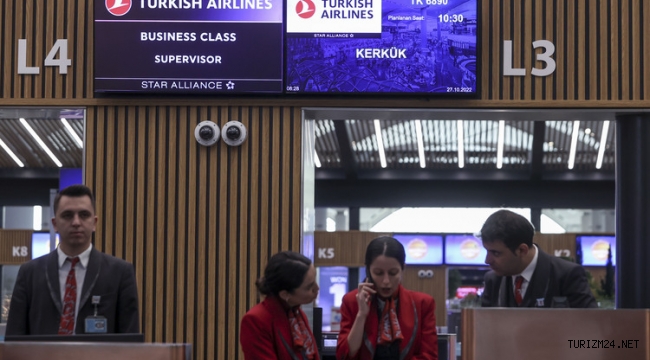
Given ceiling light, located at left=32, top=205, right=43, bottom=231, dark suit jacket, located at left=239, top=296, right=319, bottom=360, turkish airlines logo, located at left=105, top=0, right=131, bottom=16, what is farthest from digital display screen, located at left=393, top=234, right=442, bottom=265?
dark suit jacket, located at left=239, top=296, right=319, bottom=360

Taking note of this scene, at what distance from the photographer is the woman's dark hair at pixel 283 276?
3.31 m

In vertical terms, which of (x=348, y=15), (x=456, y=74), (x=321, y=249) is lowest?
(x=321, y=249)

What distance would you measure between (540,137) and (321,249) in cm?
335

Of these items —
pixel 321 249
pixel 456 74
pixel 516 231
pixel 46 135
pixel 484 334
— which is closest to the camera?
pixel 484 334

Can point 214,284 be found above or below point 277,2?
below

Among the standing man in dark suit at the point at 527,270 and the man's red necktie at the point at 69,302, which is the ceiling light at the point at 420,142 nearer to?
the standing man in dark suit at the point at 527,270

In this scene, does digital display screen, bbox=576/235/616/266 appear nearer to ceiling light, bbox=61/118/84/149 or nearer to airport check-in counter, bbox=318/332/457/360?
ceiling light, bbox=61/118/84/149

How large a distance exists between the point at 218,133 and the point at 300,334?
111 inches

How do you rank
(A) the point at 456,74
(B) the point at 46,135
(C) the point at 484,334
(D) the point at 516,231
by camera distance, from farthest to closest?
(B) the point at 46,135 → (A) the point at 456,74 → (D) the point at 516,231 → (C) the point at 484,334

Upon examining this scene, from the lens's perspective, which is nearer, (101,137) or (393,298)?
(393,298)

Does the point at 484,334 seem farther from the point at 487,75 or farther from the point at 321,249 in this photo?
the point at 321,249

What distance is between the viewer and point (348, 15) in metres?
5.75

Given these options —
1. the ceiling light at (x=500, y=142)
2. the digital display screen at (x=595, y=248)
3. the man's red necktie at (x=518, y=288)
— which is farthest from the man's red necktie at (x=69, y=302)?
the digital display screen at (x=595, y=248)

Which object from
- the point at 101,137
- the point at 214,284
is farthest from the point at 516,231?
the point at 101,137
